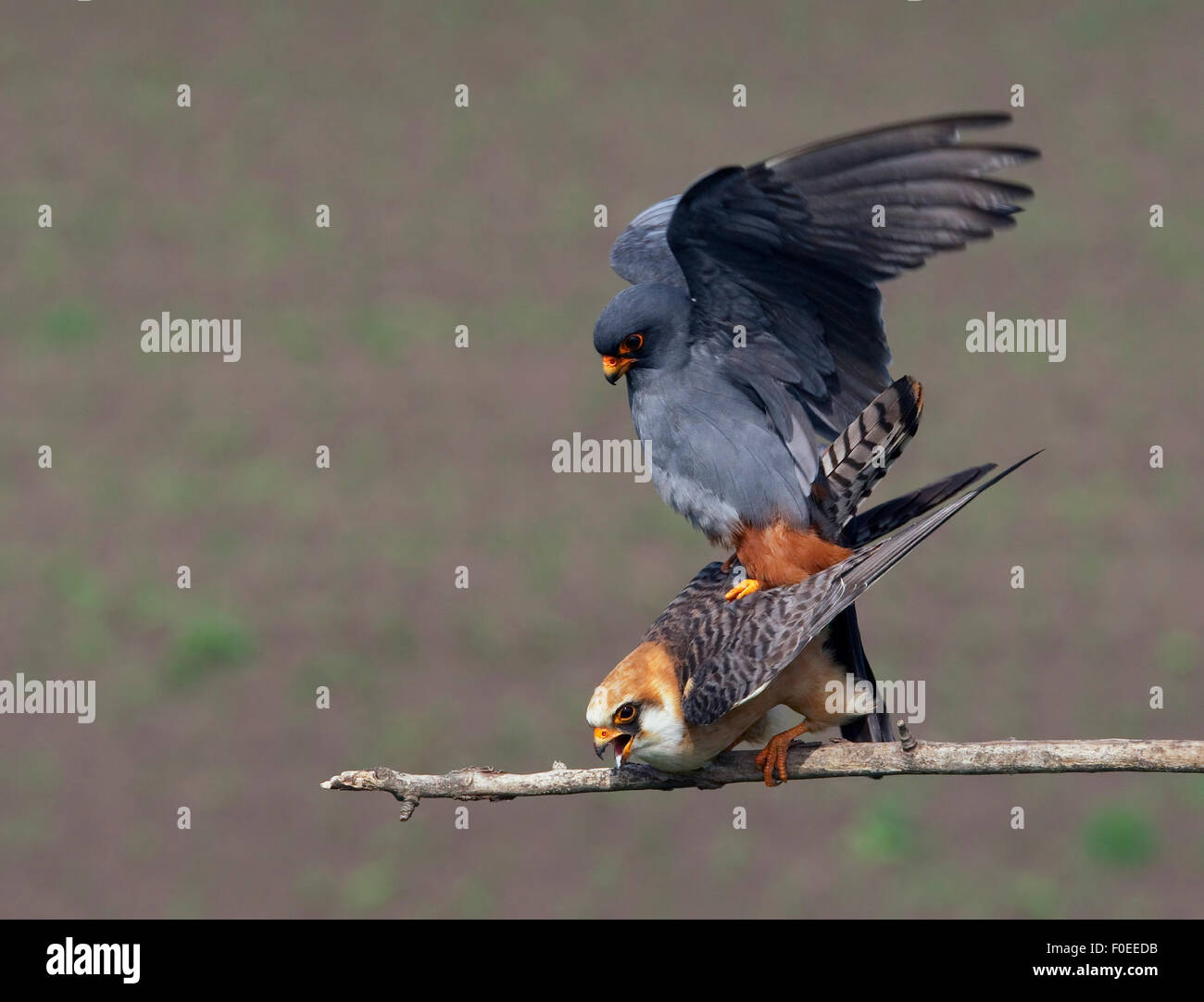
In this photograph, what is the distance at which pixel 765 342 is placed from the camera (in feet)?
22.8

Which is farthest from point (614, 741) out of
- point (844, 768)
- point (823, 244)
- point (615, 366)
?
point (823, 244)

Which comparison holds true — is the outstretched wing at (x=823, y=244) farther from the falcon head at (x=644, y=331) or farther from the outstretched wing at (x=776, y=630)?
the outstretched wing at (x=776, y=630)

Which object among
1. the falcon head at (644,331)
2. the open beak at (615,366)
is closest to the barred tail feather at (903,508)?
the falcon head at (644,331)

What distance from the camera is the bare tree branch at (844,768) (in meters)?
6.10

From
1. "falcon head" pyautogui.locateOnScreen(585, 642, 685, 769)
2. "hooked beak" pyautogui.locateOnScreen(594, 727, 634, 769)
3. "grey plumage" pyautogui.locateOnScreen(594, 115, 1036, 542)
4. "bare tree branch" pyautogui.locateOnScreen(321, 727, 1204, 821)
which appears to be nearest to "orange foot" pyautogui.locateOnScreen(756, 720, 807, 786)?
"bare tree branch" pyautogui.locateOnScreen(321, 727, 1204, 821)

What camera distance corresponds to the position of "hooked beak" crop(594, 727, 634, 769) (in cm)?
677

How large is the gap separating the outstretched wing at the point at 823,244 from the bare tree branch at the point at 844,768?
56.1 inches

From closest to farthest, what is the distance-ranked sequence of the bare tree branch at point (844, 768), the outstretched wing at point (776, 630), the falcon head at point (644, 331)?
1. the bare tree branch at point (844, 768)
2. the outstretched wing at point (776, 630)
3. the falcon head at point (644, 331)

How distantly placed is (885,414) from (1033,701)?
11.1m

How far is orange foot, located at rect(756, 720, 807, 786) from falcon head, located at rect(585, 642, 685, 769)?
0.40 meters

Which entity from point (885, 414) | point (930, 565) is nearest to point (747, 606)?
point (885, 414)

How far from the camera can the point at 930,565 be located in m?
19.1

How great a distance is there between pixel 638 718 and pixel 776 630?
691mm

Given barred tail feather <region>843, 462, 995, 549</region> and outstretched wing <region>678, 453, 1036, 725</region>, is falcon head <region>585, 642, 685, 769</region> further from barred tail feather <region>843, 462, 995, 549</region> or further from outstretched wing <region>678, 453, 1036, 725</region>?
barred tail feather <region>843, 462, 995, 549</region>
